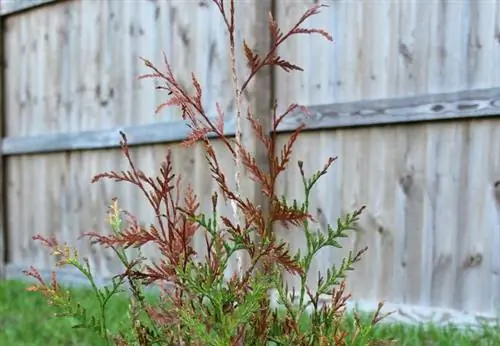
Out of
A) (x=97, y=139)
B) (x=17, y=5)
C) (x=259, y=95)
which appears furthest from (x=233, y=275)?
(x=17, y=5)

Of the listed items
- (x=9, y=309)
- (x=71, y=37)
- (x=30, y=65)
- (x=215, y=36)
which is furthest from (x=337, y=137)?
(x=30, y=65)

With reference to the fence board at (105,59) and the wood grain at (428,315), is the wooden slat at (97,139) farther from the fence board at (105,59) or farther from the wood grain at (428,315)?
the wood grain at (428,315)

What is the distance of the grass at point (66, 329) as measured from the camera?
2.46 meters

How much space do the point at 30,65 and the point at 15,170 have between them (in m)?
0.84

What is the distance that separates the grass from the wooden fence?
217mm

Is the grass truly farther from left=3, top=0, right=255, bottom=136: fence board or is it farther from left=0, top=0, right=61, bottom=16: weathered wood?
left=0, top=0, right=61, bottom=16: weathered wood

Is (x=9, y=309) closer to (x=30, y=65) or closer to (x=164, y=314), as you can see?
(x=30, y=65)

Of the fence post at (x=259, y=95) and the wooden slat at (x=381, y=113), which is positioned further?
the fence post at (x=259, y=95)

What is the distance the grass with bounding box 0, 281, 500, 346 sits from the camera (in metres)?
2.46

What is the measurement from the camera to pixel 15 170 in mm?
5340

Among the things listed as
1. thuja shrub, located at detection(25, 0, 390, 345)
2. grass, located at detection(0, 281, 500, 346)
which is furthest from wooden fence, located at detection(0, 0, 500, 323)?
thuja shrub, located at detection(25, 0, 390, 345)

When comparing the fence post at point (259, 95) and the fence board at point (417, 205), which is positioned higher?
the fence post at point (259, 95)

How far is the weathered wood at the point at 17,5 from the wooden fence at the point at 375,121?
21.1 inches

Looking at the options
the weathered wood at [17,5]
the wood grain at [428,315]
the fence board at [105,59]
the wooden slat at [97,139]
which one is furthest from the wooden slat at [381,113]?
the weathered wood at [17,5]
